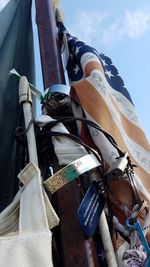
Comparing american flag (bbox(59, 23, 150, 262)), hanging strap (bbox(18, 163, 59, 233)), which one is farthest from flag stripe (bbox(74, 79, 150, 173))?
hanging strap (bbox(18, 163, 59, 233))

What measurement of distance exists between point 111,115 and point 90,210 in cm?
29

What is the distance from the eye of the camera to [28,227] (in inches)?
21.7

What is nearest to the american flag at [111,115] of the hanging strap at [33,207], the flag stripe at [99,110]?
the flag stripe at [99,110]

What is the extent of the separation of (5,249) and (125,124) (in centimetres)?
49

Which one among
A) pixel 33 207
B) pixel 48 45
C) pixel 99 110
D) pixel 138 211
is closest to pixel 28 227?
pixel 33 207

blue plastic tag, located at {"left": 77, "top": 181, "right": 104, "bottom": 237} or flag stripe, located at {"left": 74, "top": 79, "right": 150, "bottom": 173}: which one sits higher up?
flag stripe, located at {"left": 74, "top": 79, "right": 150, "bottom": 173}

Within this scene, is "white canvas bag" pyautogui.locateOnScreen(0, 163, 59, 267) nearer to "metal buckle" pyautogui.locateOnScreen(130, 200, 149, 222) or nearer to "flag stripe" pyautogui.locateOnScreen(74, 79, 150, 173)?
"metal buckle" pyautogui.locateOnScreen(130, 200, 149, 222)

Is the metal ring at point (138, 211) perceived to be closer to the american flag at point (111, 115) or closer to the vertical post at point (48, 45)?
the american flag at point (111, 115)

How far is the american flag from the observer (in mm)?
736

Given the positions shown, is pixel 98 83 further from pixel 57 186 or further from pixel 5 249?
pixel 5 249

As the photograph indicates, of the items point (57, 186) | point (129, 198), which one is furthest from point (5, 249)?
point (129, 198)

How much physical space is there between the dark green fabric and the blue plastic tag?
25cm

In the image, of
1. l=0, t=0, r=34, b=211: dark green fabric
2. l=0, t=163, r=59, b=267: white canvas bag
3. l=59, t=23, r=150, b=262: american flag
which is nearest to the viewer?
l=0, t=163, r=59, b=267: white canvas bag

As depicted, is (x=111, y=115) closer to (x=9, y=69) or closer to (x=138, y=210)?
(x=138, y=210)
